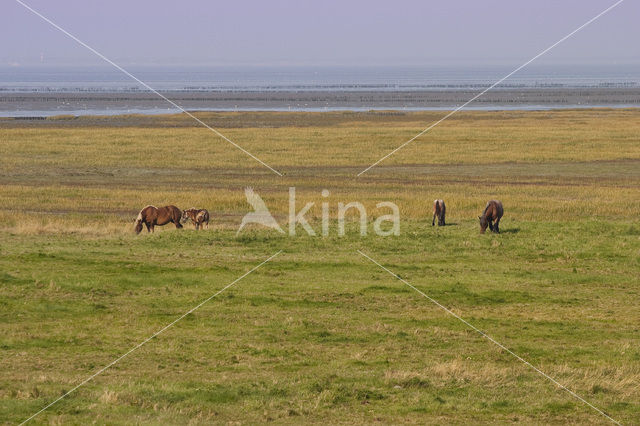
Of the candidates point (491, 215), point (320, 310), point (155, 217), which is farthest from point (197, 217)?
point (320, 310)

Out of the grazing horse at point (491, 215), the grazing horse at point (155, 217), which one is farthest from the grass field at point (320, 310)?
the grazing horse at point (155, 217)

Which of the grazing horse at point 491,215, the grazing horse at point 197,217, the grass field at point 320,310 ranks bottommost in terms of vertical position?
the grass field at point 320,310

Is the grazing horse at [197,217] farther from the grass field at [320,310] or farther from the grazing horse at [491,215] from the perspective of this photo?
the grazing horse at [491,215]

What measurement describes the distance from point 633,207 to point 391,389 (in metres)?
28.9

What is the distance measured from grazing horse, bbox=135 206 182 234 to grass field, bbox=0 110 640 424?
1.32 metres

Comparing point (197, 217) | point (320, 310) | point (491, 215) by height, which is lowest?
point (320, 310)

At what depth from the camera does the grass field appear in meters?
13.6

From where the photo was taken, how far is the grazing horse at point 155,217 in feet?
102

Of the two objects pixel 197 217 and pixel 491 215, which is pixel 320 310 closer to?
pixel 491 215

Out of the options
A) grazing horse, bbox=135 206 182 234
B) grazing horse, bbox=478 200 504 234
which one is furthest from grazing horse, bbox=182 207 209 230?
grazing horse, bbox=478 200 504 234

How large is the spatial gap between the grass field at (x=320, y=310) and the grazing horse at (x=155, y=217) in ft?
4.33

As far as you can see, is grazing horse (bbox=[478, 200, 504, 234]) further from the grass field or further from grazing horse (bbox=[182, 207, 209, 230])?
grazing horse (bbox=[182, 207, 209, 230])

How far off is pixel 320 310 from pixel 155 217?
12.7m

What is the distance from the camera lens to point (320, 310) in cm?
2012
